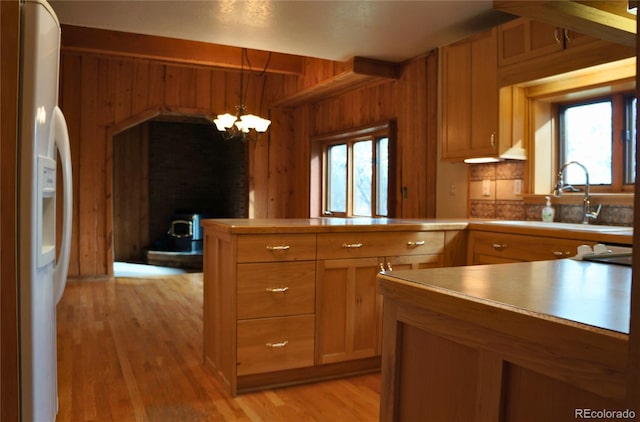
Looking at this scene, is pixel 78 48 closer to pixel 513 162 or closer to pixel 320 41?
Answer: pixel 320 41

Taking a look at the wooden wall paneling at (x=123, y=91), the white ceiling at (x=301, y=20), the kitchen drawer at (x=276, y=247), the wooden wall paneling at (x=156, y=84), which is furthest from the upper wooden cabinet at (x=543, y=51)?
the wooden wall paneling at (x=123, y=91)

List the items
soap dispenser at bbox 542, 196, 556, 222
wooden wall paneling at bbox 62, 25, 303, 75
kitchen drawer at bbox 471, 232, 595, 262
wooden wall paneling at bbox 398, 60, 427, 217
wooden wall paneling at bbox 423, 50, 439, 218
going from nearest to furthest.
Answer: kitchen drawer at bbox 471, 232, 595, 262 → soap dispenser at bbox 542, 196, 556, 222 → wooden wall paneling at bbox 423, 50, 439, 218 → wooden wall paneling at bbox 398, 60, 427, 217 → wooden wall paneling at bbox 62, 25, 303, 75

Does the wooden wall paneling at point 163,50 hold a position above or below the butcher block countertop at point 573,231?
above

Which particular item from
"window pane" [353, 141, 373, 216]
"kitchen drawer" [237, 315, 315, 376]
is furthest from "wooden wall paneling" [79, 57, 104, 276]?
"kitchen drawer" [237, 315, 315, 376]

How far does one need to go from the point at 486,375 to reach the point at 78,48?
557 centimetres

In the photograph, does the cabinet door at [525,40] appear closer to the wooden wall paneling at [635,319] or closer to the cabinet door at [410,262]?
the cabinet door at [410,262]

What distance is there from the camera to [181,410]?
2439 millimetres

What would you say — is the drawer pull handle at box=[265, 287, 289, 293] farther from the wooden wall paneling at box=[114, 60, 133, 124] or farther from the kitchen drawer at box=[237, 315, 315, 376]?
the wooden wall paneling at box=[114, 60, 133, 124]

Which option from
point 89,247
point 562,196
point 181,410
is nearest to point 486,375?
point 181,410

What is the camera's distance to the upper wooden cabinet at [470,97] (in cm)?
350

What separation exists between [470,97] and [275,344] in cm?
233

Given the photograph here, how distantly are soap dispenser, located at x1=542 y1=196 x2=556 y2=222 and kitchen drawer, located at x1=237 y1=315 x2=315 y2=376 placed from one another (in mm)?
1742

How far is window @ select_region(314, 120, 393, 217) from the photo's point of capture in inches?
208

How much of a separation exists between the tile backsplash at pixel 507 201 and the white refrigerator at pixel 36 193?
3003mm
